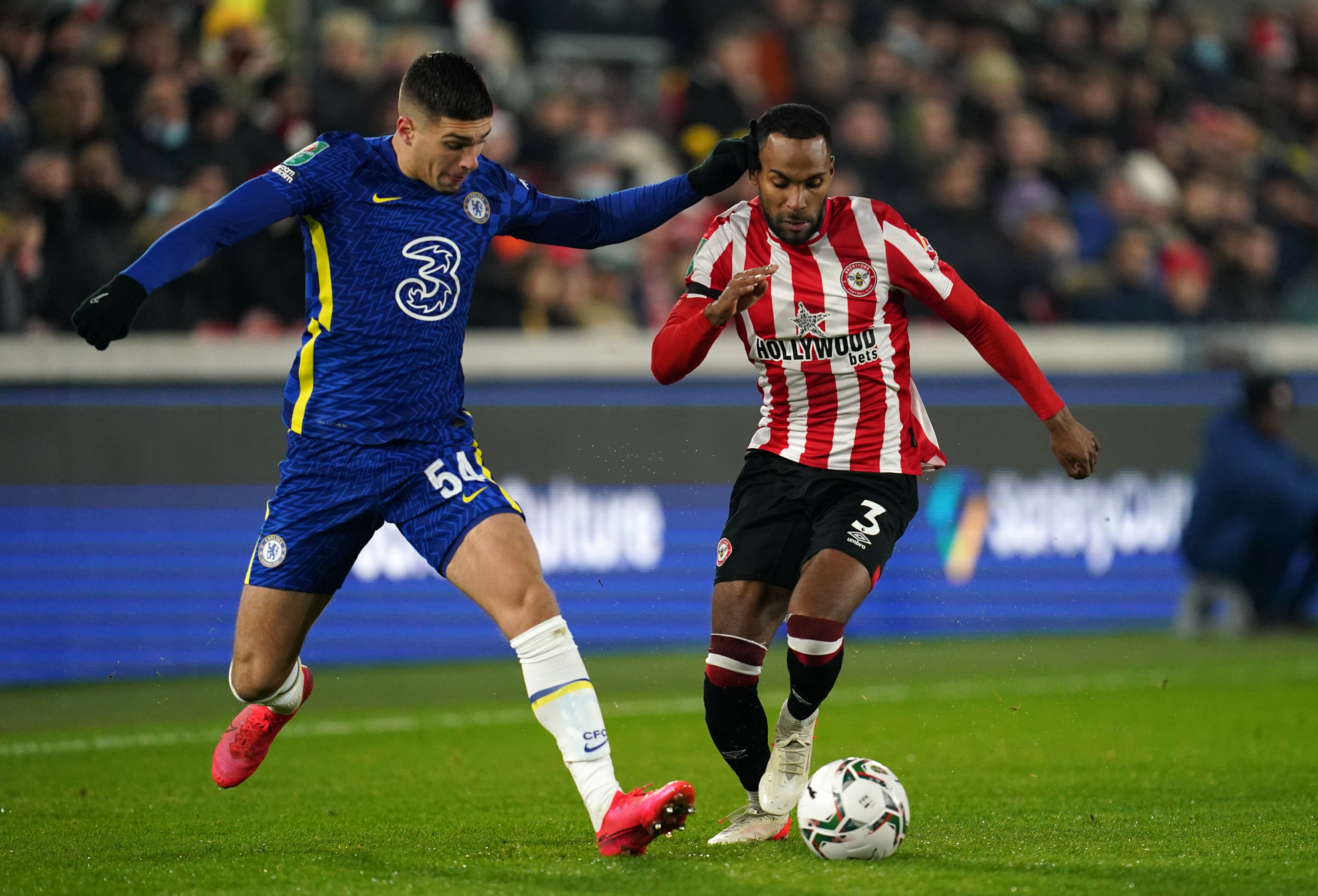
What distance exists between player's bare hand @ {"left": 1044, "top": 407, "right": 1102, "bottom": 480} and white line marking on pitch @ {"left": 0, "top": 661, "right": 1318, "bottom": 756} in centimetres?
259

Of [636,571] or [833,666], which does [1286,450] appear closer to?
[636,571]

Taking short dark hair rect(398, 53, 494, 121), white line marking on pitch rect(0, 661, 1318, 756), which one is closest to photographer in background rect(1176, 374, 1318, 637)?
white line marking on pitch rect(0, 661, 1318, 756)

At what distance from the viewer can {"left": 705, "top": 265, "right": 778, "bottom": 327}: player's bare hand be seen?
4637 mm

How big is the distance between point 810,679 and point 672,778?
1785 mm

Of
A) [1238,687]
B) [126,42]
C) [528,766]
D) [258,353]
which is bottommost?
[1238,687]

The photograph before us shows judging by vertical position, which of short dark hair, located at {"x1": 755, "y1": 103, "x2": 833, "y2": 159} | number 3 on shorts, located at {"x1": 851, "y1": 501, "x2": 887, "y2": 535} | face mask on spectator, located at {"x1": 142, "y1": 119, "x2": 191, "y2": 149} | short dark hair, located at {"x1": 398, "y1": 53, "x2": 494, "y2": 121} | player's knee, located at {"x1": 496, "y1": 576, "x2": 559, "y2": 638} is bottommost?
player's knee, located at {"x1": 496, "y1": 576, "x2": 559, "y2": 638}

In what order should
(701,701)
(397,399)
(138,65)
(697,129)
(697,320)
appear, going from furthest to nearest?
1. (697,129)
2. (138,65)
3. (701,701)
4. (697,320)
5. (397,399)

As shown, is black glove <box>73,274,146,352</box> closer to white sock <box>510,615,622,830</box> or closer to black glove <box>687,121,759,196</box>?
white sock <box>510,615,622,830</box>

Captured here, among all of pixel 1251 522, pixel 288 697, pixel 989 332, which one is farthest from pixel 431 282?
pixel 1251 522

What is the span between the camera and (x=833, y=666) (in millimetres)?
4926

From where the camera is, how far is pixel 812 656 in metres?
4.88

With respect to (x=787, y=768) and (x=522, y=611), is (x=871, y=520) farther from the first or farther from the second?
(x=522, y=611)

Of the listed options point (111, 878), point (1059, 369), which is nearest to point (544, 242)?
point (111, 878)

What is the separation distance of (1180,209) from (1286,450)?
2985 mm
